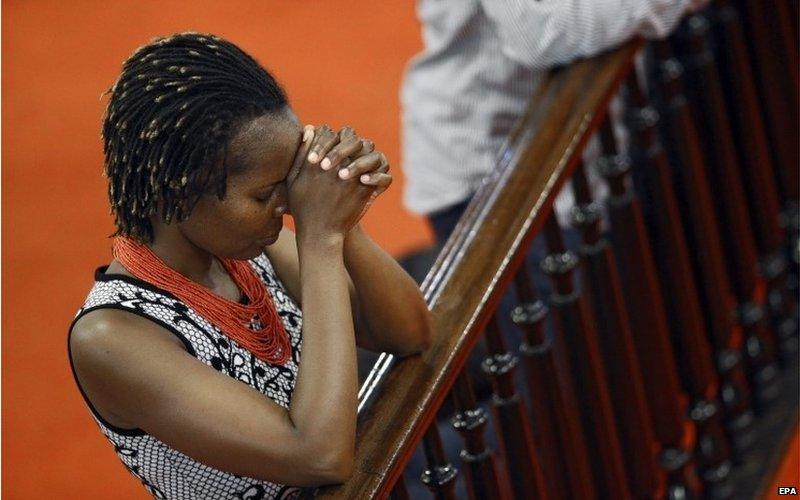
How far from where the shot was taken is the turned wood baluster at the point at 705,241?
226 cm

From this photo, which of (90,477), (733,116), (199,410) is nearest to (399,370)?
(199,410)

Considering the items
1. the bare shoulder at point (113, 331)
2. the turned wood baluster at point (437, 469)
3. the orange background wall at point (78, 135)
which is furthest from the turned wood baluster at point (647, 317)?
the orange background wall at point (78, 135)

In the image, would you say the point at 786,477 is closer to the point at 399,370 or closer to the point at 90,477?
the point at 399,370

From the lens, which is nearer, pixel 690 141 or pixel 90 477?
pixel 690 141

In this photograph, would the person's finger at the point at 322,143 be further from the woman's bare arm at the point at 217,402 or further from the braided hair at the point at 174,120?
the woman's bare arm at the point at 217,402

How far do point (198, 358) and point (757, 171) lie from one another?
52.5 inches

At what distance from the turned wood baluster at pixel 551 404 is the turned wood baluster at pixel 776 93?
2.30 feet

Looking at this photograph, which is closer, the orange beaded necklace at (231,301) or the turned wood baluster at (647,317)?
the orange beaded necklace at (231,301)

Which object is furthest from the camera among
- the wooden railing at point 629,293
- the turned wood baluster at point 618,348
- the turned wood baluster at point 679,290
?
the turned wood baluster at point 679,290

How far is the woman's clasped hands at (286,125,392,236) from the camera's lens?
144 centimetres

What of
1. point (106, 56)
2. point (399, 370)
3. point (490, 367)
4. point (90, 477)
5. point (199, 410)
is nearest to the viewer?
point (199, 410)

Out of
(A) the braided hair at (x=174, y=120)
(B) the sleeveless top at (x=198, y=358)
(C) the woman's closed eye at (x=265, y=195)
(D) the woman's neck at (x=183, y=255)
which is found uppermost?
(A) the braided hair at (x=174, y=120)

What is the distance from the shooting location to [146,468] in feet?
4.78

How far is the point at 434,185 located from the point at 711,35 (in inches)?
21.6
